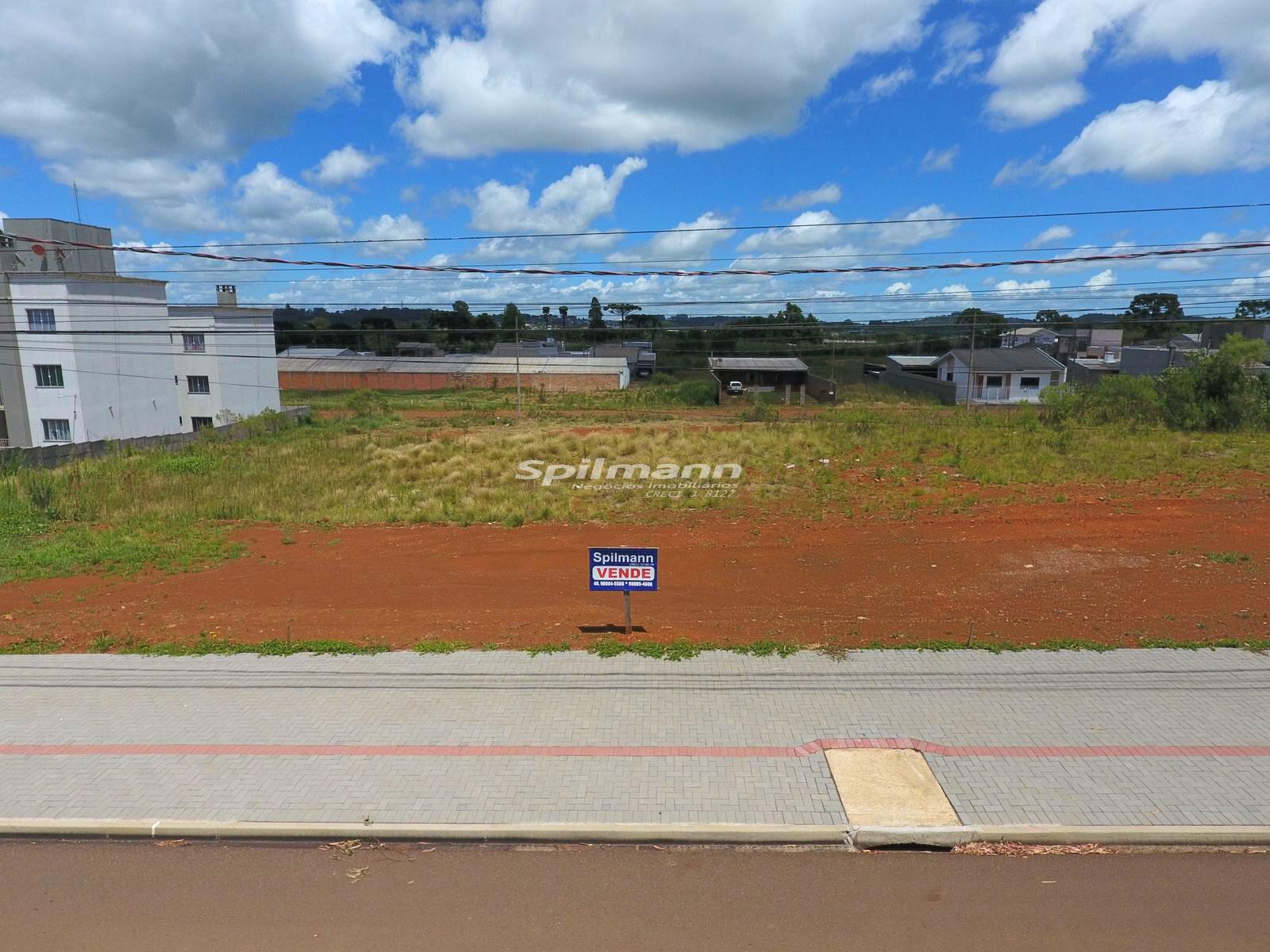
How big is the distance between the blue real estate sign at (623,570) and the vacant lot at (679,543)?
0.67 meters

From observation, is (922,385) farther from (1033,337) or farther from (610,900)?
(610,900)

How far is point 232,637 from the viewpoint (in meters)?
9.02

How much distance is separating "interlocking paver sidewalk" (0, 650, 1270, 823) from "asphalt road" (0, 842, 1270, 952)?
0.36m

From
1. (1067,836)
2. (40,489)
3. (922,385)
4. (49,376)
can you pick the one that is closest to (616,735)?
(1067,836)

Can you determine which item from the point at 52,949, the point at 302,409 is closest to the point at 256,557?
the point at 52,949

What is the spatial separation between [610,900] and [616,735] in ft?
6.29

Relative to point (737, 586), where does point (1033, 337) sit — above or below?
above

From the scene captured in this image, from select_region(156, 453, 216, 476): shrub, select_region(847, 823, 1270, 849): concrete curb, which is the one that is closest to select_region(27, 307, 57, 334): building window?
select_region(156, 453, 216, 476): shrub

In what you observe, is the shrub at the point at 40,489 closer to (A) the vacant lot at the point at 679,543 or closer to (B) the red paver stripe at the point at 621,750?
(A) the vacant lot at the point at 679,543

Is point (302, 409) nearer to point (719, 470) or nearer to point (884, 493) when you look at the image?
point (719, 470)

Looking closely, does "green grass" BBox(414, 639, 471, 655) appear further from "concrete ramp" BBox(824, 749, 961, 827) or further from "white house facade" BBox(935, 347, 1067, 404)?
"white house facade" BBox(935, 347, 1067, 404)

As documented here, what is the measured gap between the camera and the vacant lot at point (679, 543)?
9.35 meters

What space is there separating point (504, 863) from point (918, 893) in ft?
8.81

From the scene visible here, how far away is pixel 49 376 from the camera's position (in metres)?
33.8
